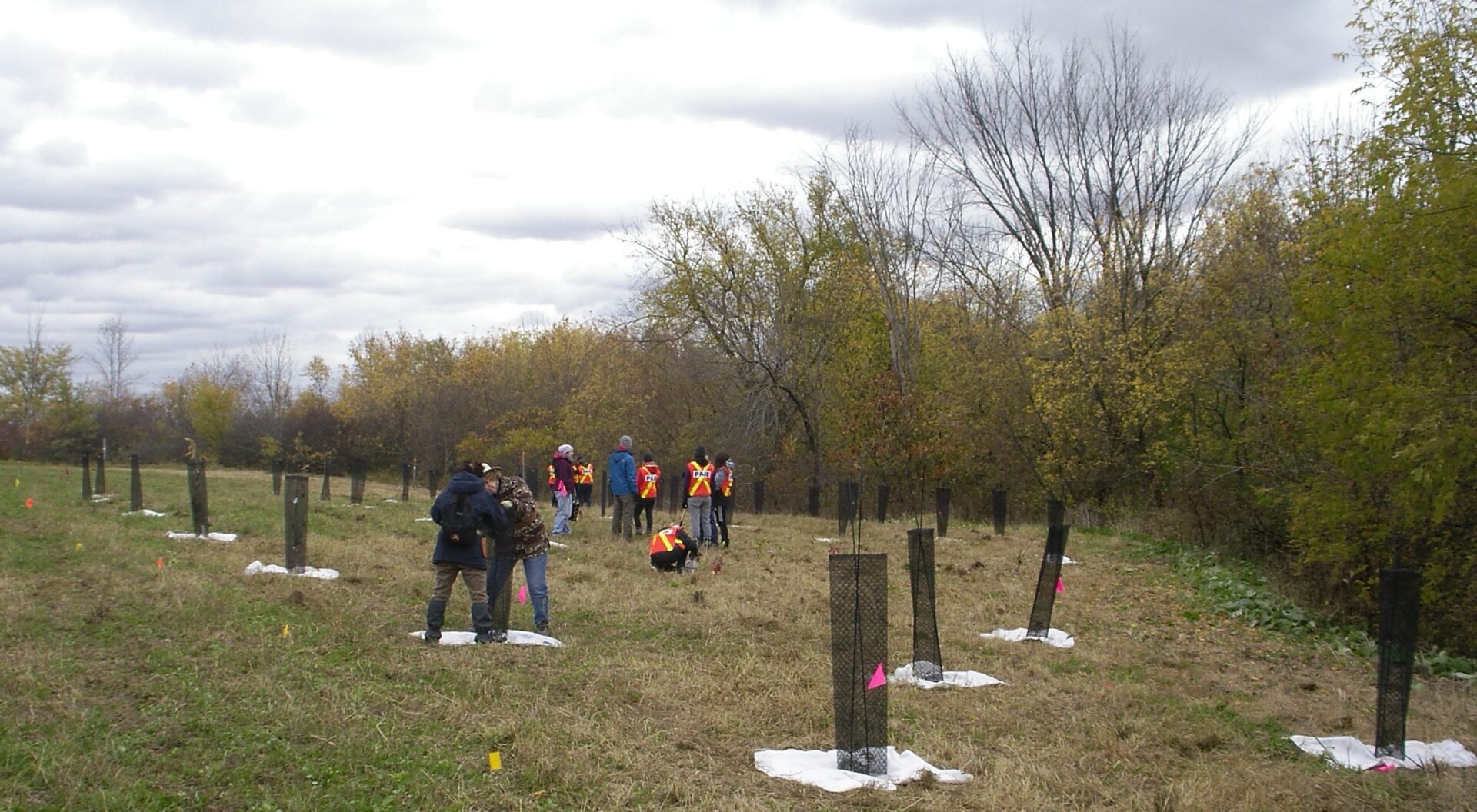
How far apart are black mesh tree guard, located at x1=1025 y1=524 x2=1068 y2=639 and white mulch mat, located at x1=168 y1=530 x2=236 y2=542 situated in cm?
1045

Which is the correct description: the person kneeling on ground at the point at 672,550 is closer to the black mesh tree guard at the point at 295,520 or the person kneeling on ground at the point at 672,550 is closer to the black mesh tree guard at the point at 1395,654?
the black mesh tree guard at the point at 295,520

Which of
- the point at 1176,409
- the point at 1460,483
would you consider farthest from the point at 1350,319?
the point at 1176,409

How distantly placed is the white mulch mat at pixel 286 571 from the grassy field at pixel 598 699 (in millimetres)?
207

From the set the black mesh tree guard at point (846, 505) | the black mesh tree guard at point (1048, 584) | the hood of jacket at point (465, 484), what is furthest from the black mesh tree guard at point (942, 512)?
the hood of jacket at point (465, 484)

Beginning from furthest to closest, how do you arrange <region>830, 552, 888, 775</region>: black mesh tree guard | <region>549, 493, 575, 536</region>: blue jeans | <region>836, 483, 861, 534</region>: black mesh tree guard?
<region>836, 483, 861, 534</region>: black mesh tree guard < <region>549, 493, 575, 536</region>: blue jeans < <region>830, 552, 888, 775</region>: black mesh tree guard

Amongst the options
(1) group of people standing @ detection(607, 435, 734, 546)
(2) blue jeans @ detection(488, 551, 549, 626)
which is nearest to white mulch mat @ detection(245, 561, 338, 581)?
(2) blue jeans @ detection(488, 551, 549, 626)

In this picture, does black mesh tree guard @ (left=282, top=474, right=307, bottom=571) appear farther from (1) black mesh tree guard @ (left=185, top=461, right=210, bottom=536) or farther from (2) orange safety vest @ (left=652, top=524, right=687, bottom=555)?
(2) orange safety vest @ (left=652, top=524, right=687, bottom=555)

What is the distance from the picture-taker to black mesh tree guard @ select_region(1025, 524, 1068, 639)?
11336 millimetres

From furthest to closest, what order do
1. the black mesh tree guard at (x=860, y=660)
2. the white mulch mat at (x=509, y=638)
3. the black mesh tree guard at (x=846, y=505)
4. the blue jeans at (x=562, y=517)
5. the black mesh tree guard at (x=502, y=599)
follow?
the black mesh tree guard at (x=846, y=505) → the blue jeans at (x=562, y=517) → the black mesh tree guard at (x=502, y=599) → the white mulch mat at (x=509, y=638) → the black mesh tree guard at (x=860, y=660)

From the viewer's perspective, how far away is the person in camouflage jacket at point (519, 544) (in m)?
9.90

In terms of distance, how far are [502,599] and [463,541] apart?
0.70 m

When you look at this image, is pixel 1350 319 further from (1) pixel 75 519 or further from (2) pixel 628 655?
(1) pixel 75 519

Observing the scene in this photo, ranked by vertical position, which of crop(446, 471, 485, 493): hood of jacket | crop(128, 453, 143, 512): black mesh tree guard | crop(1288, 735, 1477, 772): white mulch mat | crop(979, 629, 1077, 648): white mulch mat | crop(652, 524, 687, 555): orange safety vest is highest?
crop(446, 471, 485, 493): hood of jacket

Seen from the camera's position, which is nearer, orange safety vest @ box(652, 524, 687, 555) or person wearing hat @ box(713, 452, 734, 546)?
orange safety vest @ box(652, 524, 687, 555)
